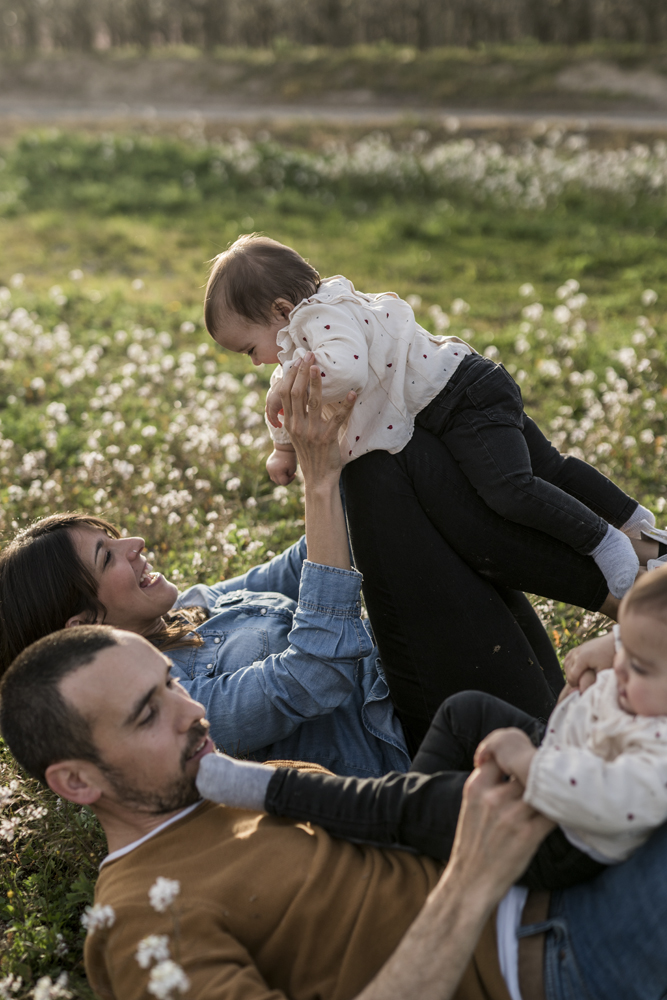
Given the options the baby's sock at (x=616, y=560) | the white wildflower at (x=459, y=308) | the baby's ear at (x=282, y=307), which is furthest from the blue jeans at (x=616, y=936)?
the white wildflower at (x=459, y=308)

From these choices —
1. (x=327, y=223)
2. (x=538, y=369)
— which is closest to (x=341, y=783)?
(x=538, y=369)

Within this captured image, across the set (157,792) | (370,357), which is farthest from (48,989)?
(370,357)

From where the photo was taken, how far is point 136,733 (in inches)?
87.2

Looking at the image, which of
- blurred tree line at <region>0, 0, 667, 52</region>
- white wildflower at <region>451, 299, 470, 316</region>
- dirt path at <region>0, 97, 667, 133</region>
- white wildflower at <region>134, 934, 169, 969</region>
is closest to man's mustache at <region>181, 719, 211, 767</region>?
white wildflower at <region>134, 934, 169, 969</region>

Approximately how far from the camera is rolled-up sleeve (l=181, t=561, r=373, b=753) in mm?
2670

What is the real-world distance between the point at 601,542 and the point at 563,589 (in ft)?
0.69

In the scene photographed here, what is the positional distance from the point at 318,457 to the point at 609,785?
1.44 meters

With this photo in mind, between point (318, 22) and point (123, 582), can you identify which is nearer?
point (123, 582)

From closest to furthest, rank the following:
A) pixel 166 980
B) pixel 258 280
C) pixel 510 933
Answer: pixel 166 980 → pixel 510 933 → pixel 258 280

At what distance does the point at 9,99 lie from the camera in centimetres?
2300

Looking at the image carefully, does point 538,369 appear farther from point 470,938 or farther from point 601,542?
point 470,938

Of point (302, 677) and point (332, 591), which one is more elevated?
point (332, 591)

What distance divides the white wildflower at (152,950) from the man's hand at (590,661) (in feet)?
3.82

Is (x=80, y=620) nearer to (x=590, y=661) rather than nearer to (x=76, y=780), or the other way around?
(x=76, y=780)
